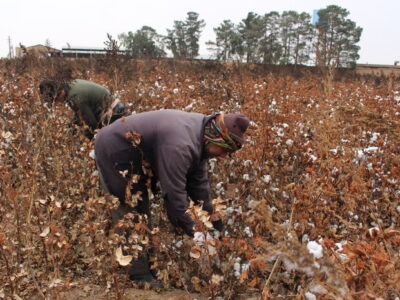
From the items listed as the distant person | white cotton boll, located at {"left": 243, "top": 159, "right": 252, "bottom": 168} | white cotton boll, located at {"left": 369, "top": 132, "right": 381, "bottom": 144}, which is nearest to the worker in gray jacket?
white cotton boll, located at {"left": 243, "top": 159, "right": 252, "bottom": 168}

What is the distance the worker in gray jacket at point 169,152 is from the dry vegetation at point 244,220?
19 centimetres

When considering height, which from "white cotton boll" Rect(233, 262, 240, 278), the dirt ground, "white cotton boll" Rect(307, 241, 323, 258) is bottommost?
the dirt ground

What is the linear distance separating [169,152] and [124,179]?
0.50 meters

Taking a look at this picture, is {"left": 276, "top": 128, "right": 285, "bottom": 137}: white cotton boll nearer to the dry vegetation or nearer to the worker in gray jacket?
the dry vegetation

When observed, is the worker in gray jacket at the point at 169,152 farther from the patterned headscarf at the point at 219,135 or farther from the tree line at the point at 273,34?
the tree line at the point at 273,34

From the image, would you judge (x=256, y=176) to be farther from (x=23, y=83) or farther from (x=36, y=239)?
(x=23, y=83)

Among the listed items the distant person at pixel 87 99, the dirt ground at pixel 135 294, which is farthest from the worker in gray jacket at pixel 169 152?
the distant person at pixel 87 99

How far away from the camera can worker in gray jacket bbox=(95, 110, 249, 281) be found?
93.9 inches

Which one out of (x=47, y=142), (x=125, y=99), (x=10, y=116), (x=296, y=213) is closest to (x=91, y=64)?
(x=125, y=99)

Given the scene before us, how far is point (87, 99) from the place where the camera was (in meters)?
4.53

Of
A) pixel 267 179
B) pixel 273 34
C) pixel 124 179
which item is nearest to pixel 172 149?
pixel 124 179

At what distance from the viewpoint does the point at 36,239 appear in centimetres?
293

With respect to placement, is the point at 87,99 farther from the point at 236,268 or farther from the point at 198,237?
the point at 198,237

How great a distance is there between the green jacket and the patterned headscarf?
7.30 ft
